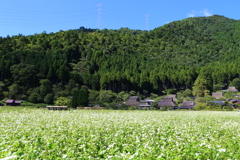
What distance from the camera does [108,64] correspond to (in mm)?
104062

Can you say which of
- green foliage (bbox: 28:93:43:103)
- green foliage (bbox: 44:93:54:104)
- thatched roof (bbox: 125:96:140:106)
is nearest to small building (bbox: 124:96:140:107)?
thatched roof (bbox: 125:96:140:106)

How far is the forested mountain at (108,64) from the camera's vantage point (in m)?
72.8

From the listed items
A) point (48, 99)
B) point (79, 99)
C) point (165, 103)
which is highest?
point (79, 99)

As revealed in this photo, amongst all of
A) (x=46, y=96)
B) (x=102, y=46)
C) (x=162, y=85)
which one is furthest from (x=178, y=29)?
(x=46, y=96)

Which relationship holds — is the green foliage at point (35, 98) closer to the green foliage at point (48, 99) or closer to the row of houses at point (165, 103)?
the green foliage at point (48, 99)

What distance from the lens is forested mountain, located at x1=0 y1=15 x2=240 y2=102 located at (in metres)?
72.8

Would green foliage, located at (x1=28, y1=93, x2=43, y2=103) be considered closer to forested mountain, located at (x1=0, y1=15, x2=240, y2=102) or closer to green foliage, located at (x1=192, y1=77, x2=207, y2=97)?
forested mountain, located at (x1=0, y1=15, x2=240, y2=102)

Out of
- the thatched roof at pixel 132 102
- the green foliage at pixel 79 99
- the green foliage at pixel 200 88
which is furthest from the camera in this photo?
the green foliage at pixel 200 88

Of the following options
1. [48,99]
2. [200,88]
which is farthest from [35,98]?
[200,88]

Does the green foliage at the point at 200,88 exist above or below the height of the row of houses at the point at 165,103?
above

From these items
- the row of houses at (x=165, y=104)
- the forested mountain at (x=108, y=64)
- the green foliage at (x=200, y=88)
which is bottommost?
the row of houses at (x=165, y=104)

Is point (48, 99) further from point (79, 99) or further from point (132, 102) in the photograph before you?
point (132, 102)

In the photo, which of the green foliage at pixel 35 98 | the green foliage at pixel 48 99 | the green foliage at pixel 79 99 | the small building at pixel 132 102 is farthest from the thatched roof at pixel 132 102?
the green foliage at pixel 35 98

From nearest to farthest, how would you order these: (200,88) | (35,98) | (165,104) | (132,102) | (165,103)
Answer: (35,98) < (165,104) < (165,103) < (132,102) < (200,88)
